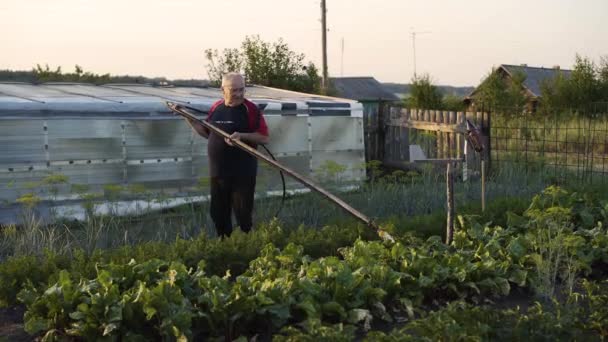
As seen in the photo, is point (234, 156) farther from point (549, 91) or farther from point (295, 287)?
point (549, 91)

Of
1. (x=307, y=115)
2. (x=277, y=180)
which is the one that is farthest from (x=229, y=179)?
(x=307, y=115)

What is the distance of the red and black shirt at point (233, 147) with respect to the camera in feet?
23.2

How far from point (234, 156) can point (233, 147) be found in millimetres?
78

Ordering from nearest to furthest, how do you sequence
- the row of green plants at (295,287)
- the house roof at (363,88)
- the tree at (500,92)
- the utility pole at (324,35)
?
the row of green plants at (295,287), the utility pole at (324,35), the tree at (500,92), the house roof at (363,88)

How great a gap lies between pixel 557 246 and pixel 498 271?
0.43 m

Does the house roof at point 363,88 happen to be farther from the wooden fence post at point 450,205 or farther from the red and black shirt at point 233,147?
the wooden fence post at point 450,205

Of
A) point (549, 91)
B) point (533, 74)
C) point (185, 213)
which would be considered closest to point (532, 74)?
point (533, 74)

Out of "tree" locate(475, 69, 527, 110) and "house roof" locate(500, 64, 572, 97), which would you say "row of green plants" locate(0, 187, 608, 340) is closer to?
"tree" locate(475, 69, 527, 110)

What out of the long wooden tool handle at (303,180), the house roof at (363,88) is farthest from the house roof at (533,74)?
the long wooden tool handle at (303,180)

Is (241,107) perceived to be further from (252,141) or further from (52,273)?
(52,273)

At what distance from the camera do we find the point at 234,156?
23.2 ft

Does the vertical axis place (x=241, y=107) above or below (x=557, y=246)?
above

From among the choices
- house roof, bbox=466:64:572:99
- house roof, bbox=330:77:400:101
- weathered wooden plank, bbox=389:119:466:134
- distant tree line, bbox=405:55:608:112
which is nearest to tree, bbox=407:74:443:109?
distant tree line, bbox=405:55:608:112

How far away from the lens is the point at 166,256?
564 cm
